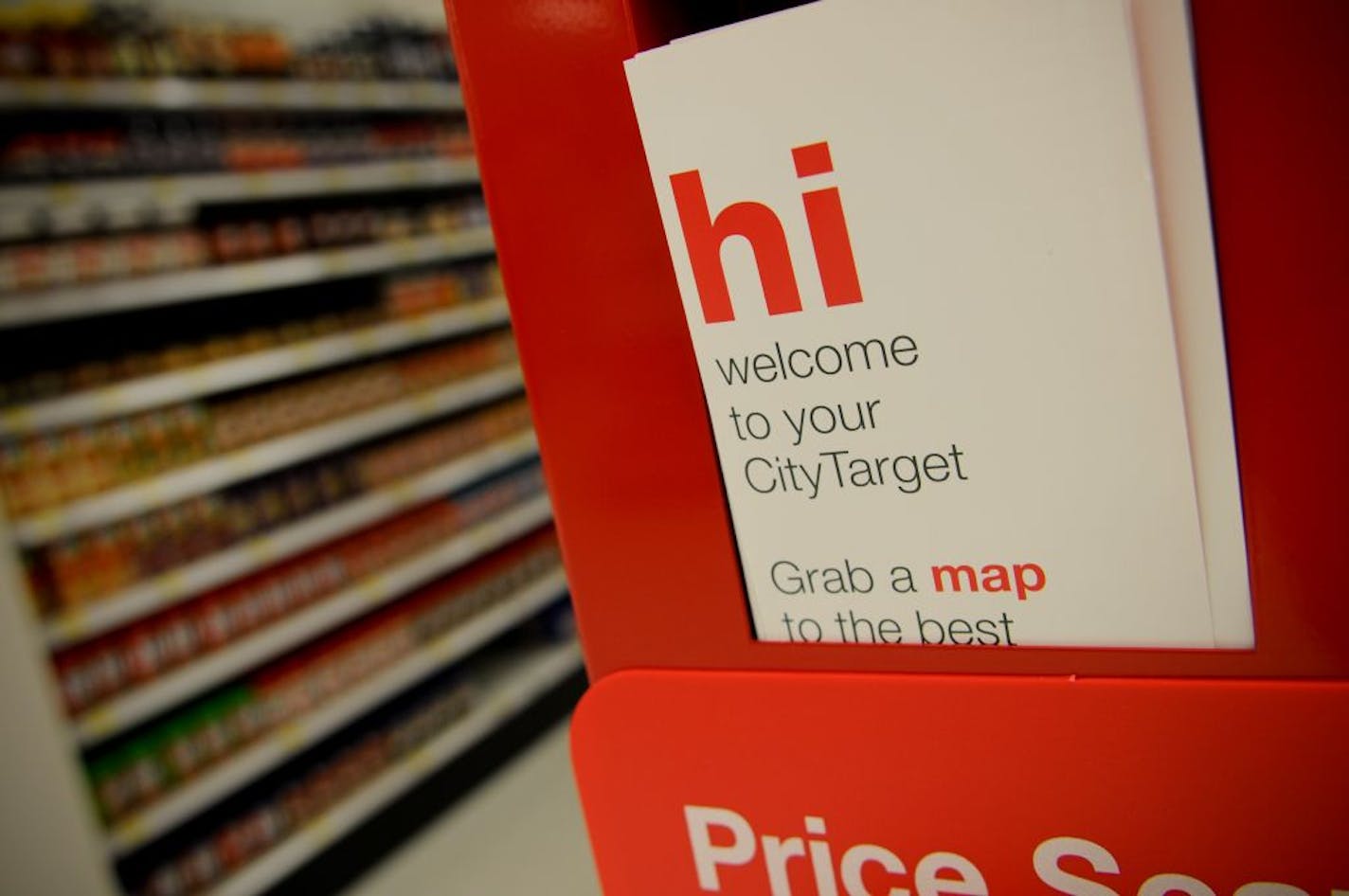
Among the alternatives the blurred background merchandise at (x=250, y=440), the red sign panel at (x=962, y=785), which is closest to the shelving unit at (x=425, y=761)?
the blurred background merchandise at (x=250, y=440)

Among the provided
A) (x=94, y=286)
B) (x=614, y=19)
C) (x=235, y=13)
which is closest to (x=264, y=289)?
(x=94, y=286)

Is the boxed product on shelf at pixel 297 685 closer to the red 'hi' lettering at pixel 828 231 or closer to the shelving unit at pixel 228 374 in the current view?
the shelving unit at pixel 228 374

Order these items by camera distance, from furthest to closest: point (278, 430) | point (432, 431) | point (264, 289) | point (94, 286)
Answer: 1. point (432, 431)
2. point (264, 289)
3. point (278, 430)
4. point (94, 286)

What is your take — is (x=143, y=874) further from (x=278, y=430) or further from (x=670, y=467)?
(x=670, y=467)

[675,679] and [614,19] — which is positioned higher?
[614,19]

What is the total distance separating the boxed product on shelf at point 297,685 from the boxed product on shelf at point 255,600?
17 cm

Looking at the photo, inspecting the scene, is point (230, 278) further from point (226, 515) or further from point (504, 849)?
point (504, 849)

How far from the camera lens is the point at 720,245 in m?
0.48

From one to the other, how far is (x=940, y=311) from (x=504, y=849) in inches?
111

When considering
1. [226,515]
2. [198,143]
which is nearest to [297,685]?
[226,515]

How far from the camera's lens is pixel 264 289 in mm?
2936

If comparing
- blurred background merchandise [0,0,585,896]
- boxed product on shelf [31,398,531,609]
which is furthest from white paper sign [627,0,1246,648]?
boxed product on shelf [31,398,531,609]

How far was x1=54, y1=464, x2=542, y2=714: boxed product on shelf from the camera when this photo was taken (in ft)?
7.59

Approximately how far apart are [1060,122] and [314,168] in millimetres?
2827
